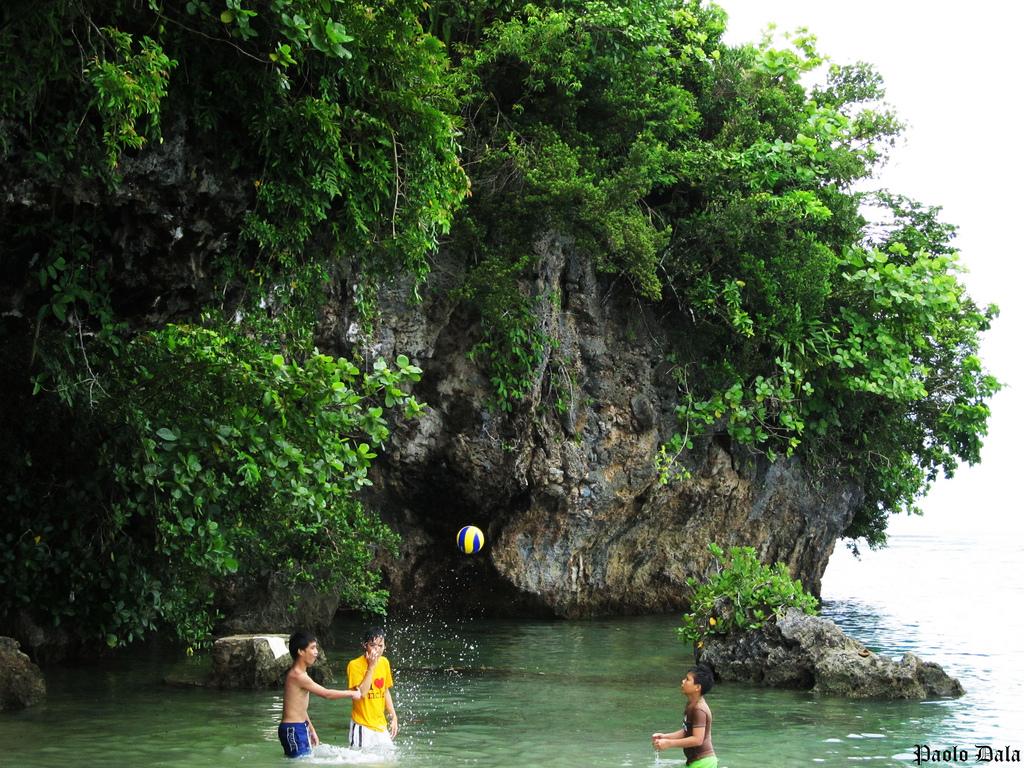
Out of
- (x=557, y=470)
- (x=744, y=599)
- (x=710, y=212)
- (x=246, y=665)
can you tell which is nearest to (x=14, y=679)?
(x=246, y=665)

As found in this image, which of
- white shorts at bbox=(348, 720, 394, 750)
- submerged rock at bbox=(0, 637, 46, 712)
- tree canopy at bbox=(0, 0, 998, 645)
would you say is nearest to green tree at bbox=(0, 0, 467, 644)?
tree canopy at bbox=(0, 0, 998, 645)

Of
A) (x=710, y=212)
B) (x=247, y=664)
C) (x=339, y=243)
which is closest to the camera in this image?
(x=339, y=243)

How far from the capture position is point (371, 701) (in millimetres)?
9820

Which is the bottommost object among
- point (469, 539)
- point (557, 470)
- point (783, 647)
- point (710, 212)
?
point (783, 647)

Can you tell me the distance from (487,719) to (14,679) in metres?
5.16

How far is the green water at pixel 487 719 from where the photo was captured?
10.7m

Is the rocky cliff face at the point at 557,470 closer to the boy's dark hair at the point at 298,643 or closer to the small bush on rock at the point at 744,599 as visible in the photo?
the small bush on rock at the point at 744,599

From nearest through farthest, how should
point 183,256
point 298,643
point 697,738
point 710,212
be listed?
point 697,738, point 298,643, point 183,256, point 710,212

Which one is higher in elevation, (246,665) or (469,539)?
(469,539)

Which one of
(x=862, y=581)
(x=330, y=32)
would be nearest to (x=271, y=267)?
(x=330, y=32)

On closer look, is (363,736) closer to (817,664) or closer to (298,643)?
(298,643)

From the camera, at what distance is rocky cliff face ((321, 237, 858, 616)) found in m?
20.8

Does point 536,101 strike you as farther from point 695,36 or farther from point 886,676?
point 886,676

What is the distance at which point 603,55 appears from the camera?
764 inches
